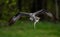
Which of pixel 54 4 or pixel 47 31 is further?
pixel 54 4

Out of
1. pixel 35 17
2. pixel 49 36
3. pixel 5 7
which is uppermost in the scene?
pixel 5 7

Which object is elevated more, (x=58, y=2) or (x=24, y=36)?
(x=58, y=2)

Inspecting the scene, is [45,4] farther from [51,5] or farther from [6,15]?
[6,15]

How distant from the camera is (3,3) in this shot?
16297mm

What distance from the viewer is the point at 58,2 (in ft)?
65.1

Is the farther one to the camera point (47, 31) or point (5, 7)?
point (5, 7)

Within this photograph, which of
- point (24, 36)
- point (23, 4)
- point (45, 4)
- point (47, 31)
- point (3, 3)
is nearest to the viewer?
point (24, 36)

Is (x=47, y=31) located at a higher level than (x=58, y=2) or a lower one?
lower

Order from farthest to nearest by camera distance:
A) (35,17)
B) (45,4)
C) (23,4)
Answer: (23,4) → (45,4) → (35,17)

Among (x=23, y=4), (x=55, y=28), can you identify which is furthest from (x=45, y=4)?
(x=55, y=28)

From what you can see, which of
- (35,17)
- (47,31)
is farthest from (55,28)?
(35,17)

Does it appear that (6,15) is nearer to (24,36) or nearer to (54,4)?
(54,4)

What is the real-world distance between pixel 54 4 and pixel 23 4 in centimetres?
266

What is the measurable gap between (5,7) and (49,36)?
19.8 feet
